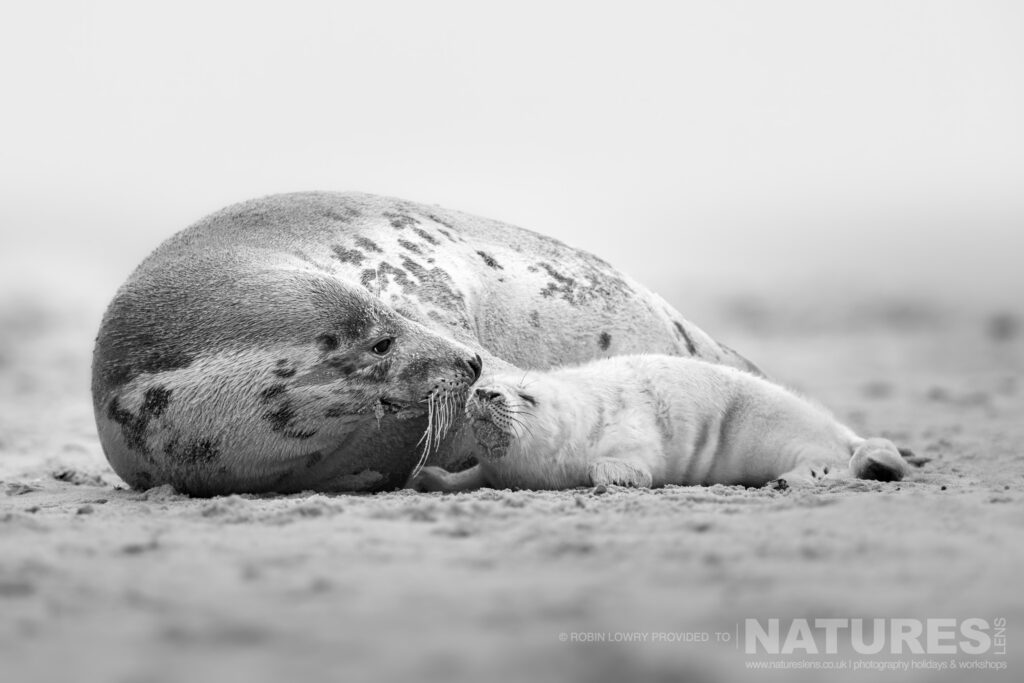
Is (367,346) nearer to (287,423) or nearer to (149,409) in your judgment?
(287,423)

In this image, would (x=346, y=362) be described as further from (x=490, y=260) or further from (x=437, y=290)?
(x=490, y=260)

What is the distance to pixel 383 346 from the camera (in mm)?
4930

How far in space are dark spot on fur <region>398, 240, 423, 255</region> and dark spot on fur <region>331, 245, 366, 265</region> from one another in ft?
1.04

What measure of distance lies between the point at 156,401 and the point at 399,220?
2050mm

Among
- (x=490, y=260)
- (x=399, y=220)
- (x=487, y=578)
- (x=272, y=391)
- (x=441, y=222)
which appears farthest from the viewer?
(x=441, y=222)

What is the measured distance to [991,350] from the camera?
52.5ft

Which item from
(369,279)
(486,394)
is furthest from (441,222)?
(486,394)

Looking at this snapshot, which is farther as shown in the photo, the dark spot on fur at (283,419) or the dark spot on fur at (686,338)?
the dark spot on fur at (686,338)

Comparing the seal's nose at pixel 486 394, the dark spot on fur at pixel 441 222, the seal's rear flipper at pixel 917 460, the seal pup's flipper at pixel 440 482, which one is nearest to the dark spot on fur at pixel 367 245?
the dark spot on fur at pixel 441 222

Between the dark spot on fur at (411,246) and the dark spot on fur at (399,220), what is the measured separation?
0.16m

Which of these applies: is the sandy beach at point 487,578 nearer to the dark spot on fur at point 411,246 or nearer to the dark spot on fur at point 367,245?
the dark spot on fur at point 367,245

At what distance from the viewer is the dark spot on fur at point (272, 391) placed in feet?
15.3

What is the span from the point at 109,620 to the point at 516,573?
0.92m

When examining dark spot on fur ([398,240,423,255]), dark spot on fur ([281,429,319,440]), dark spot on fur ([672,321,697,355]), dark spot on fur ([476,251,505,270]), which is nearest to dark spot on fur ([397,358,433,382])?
dark spot on fur ([281,429,319,440])
